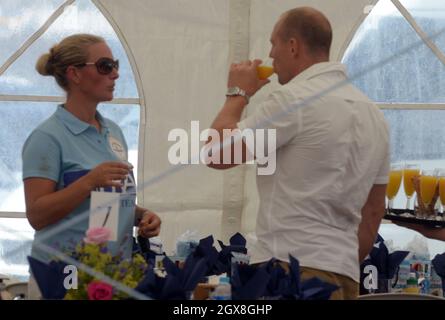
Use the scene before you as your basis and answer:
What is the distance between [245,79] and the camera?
1.67 m

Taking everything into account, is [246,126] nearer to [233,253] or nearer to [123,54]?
[233,253]

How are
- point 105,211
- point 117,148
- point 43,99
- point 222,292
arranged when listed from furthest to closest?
point 43,99 → point 117,148 → point 105,211 → point 222,292

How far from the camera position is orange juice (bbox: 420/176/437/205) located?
2264 millimetres

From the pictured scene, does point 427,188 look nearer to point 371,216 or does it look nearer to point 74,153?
point 371,216

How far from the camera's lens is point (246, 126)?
1.58 metres

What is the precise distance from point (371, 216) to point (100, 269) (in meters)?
Answer: 0.60

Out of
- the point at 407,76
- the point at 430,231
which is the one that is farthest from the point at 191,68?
the point at 430,231

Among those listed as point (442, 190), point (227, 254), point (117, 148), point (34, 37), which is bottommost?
point (227, 254)

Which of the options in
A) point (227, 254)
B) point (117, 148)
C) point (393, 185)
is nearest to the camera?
point (117, 148)

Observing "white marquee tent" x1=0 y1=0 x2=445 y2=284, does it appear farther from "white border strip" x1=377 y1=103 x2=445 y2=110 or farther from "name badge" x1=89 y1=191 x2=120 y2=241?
"name badge" x1=89 y1=191 x2=120 y2=241

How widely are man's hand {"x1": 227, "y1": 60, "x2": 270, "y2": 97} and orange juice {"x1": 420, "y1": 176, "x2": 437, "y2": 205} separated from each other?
75 centimetres

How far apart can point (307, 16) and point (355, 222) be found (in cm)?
38
